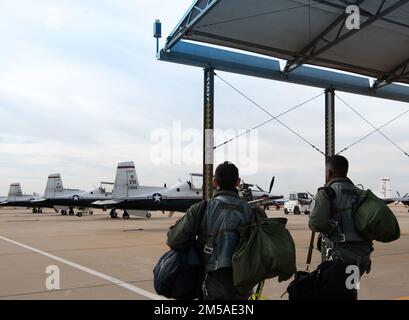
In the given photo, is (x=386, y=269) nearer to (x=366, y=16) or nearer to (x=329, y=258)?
(x=329, y=258)

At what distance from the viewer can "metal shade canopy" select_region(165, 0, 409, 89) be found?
9.56 metres

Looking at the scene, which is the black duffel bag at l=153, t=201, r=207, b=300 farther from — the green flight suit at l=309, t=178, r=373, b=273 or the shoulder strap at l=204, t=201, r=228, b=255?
the green flight suit at l=309, t=178, r=373, b=273

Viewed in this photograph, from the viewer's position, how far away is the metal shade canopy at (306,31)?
9562 mm

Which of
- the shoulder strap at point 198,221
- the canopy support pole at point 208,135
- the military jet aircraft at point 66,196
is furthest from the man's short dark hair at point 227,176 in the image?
the military jet aircraft at point 66,196

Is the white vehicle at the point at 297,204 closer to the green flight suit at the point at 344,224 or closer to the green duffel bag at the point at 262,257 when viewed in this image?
the green flight suit at the point at 344,224

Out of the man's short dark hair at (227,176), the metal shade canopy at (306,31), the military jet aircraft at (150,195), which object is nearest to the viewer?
the man's short dark hair at (227,176)

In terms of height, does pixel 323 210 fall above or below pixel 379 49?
below

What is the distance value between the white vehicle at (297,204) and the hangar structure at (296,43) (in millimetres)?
29676

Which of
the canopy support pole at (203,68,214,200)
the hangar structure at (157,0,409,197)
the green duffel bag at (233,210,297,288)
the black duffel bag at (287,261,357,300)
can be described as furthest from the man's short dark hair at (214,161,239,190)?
the canopy support pole at (203,68,214,200)

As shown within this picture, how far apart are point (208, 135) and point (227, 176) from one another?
7674 millimetres

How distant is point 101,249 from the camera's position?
1170 centimetres

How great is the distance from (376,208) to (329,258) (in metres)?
0.65

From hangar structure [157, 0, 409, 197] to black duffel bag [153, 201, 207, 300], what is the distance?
6.93 m
